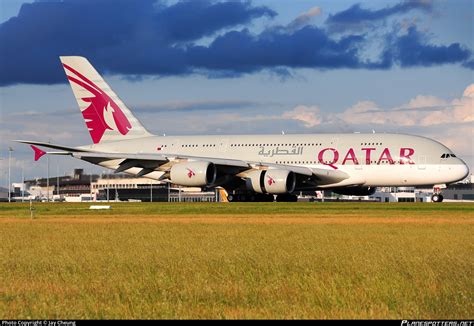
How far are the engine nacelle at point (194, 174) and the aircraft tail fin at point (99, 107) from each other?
39.6ft

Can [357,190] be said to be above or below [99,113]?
below

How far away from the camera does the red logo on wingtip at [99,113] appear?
80.0 metres

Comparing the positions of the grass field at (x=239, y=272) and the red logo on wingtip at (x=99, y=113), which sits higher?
the red logo on wingtip at (x=99, y=113)

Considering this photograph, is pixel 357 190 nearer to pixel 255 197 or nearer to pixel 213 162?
pixel 255 197

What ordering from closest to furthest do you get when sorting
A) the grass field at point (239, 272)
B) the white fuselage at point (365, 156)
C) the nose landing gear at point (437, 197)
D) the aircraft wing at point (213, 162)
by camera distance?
the grass field at point (239, 272) < the white fuselage at point (365, 156) < the aircraft wing at point (213, 162) < the nose landing gear at point (437, 197)

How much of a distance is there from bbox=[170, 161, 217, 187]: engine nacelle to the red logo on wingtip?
480 inches

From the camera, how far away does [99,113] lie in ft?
262

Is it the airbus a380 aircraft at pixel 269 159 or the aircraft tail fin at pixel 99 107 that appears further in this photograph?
the aircraft tail fin at pixel 99 107

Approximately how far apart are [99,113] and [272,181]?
19.9 m

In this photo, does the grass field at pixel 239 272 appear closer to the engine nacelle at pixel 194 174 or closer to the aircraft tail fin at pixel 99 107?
the engine nacelle at pixel 194 174

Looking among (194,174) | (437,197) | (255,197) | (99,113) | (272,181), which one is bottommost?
(437,197)

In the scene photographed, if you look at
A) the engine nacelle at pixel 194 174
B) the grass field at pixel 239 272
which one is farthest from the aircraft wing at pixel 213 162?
the grass field at pixel 239 272

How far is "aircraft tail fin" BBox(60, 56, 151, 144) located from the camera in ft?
263

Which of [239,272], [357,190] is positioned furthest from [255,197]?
[239,272]
